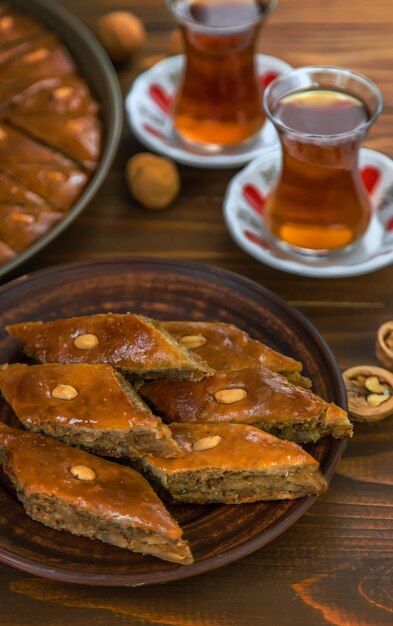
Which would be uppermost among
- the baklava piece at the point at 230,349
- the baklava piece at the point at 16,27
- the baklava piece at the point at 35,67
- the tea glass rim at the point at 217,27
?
the tea glass rim at the point at 217,27

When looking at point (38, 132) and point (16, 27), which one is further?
point (16, 27)

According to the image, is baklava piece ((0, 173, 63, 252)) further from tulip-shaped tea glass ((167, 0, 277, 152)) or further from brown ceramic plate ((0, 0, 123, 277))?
tulip-shaped tea glass ((167, 0, 277, 152))

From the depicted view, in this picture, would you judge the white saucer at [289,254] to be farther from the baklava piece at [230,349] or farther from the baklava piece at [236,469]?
the baklava piece at [236,469]

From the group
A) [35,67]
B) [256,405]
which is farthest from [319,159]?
[35,67]

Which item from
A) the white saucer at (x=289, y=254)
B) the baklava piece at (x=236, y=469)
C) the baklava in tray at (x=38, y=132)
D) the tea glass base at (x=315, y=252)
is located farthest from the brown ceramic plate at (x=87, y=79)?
the baklava piece at (x=236, y=469)

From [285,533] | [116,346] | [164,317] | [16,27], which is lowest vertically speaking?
[285,533]

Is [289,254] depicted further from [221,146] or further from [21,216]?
[21,216]

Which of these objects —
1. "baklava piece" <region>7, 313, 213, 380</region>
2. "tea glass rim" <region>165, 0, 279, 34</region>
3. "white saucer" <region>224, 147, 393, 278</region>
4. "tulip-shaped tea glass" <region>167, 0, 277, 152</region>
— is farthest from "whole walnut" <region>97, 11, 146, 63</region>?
"baklava piece" <region>7, 313, 213, 380</region>
